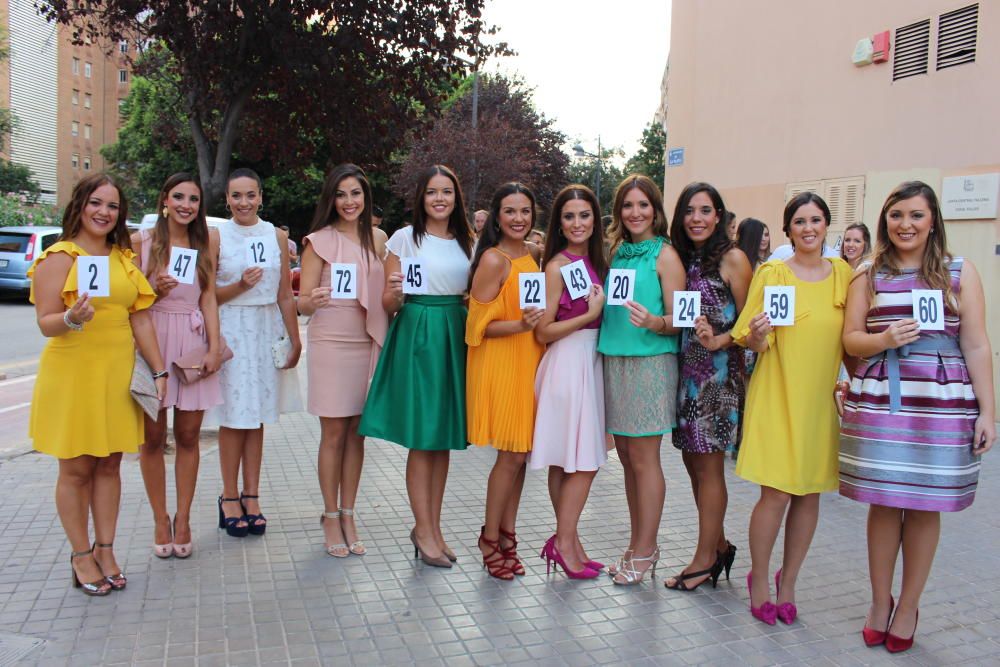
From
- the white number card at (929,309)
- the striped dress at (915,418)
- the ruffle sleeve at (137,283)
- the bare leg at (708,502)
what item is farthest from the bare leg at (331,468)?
the white number card at (929,309)

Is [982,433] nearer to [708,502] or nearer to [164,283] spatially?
[708,502]

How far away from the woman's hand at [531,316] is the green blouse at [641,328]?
1.27 ft

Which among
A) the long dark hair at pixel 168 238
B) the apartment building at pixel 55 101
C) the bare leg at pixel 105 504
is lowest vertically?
the bare leg at pixel 105 504

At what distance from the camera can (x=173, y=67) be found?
329 inches

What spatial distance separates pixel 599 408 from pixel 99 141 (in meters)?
65.7

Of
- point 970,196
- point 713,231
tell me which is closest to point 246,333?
point 713,231

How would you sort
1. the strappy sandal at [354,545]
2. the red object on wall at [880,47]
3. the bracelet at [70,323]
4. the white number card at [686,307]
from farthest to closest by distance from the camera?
the red object on wall at [880,47] → the strappy sandal at [354,545] → the white number card at [686,307] → the bracelet at [70,323]

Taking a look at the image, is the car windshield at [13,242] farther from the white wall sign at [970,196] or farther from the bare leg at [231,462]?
the white wall sign at [970,196]

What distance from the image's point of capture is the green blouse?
412 centimetres

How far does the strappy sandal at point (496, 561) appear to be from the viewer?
4.39 meters

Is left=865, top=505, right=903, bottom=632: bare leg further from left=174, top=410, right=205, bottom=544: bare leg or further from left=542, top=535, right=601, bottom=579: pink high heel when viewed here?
left=174, top=410, right=205, bottom=544: bare leg

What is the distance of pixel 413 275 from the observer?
434 centimetres

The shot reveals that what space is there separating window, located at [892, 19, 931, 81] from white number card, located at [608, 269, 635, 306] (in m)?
7.06

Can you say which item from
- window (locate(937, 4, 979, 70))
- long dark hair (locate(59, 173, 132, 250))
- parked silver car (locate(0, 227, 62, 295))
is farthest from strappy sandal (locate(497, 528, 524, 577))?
parked silver car (locate(0, 227, 62, 295))
